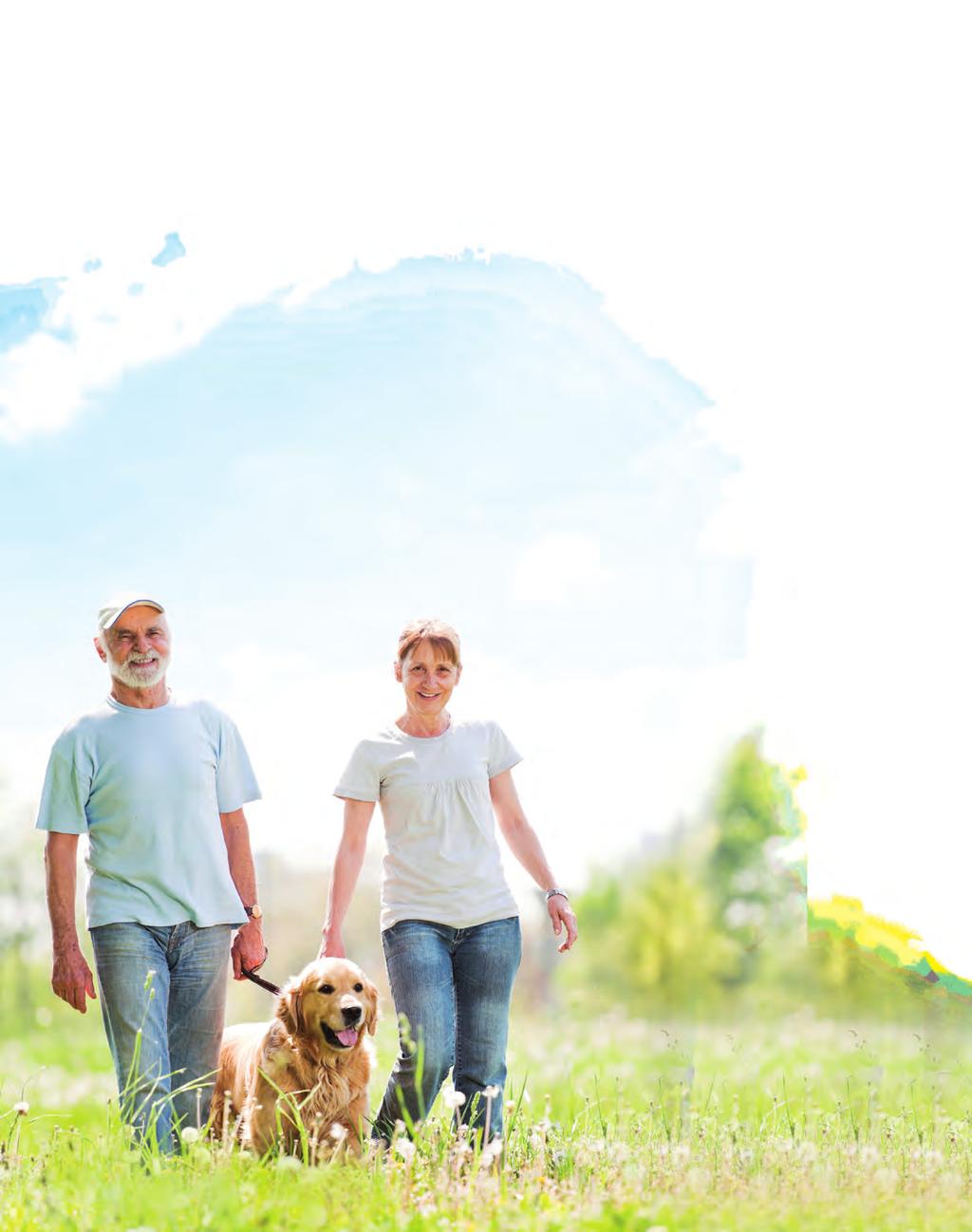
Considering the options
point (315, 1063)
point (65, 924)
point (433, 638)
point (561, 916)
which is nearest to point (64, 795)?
point (65, 924)

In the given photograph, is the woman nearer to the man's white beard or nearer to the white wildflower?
the white wildflower

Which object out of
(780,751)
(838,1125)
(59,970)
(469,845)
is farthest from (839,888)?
(59,970)

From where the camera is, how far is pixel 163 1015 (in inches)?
146

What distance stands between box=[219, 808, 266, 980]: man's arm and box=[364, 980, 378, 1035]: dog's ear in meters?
0.41

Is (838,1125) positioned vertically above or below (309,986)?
below

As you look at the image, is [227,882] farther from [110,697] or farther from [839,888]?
[839,888]

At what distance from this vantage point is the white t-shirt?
154 inches

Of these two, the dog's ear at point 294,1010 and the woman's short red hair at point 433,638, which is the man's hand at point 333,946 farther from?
the woman's short red hair at point 433,638

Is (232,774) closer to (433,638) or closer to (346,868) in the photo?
(346,868)

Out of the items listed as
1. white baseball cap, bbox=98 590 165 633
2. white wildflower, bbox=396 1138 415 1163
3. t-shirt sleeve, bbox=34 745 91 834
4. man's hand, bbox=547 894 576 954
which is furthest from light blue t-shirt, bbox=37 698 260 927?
man's hand, bbox=547 894 576 954

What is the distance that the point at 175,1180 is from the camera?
124 inches

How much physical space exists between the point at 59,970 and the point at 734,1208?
75.4 inches

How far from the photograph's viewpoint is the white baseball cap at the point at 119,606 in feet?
12.5

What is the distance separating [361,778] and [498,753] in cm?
46
